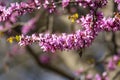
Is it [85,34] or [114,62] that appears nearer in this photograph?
[85,34]

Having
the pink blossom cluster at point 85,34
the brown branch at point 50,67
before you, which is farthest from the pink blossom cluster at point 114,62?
the pink blossom cluster at point 85,34

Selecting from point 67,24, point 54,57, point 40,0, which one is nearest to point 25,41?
point 40,0

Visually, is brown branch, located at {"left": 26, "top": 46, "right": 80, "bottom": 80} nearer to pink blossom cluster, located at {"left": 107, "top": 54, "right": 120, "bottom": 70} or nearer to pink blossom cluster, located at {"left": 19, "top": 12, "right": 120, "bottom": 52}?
pink blossom cluster, located at {"left": 107, "top": 54, "right": 120, "bottom": 70}

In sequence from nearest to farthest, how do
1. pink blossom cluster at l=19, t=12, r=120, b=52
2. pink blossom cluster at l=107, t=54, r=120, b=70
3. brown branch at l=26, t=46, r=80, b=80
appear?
pink blossom cluster at l=19, t=12, r=120, b=52 → pink blossom cluster at l=107, t=54, r=120, b=70 → brown branch at l=26, t=46, r=80, b=80

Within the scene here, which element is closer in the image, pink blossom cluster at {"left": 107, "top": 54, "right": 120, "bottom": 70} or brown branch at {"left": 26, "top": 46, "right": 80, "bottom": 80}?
pink blossom cluster at {"left": 107, "top": 54, "right": 120, "bottom": 70}

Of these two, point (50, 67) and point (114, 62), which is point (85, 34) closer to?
point (114, 62)

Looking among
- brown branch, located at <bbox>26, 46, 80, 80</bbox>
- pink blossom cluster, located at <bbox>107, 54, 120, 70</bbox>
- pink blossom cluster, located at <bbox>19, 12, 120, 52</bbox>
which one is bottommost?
brown branch, located at <bbox>26, 46, 80, 80</bbox>

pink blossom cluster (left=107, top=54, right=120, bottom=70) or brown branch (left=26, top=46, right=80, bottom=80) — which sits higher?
pink blossom cluster (left=107, top=54, right=120, bottom=70)

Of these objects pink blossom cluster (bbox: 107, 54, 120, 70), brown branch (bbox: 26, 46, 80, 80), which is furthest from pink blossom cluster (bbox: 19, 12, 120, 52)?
brown branch (bbox: 26, 46, 80, 80)

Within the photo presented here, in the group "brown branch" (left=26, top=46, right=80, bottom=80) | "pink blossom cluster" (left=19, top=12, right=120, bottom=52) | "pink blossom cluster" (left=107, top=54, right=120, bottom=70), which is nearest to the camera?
"pink blossom cluster" (left=19, top=12, right=120, bottom=52)

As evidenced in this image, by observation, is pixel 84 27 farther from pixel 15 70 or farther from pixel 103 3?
pixel 15 70

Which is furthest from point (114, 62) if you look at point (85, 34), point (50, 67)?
point (85, 34)
